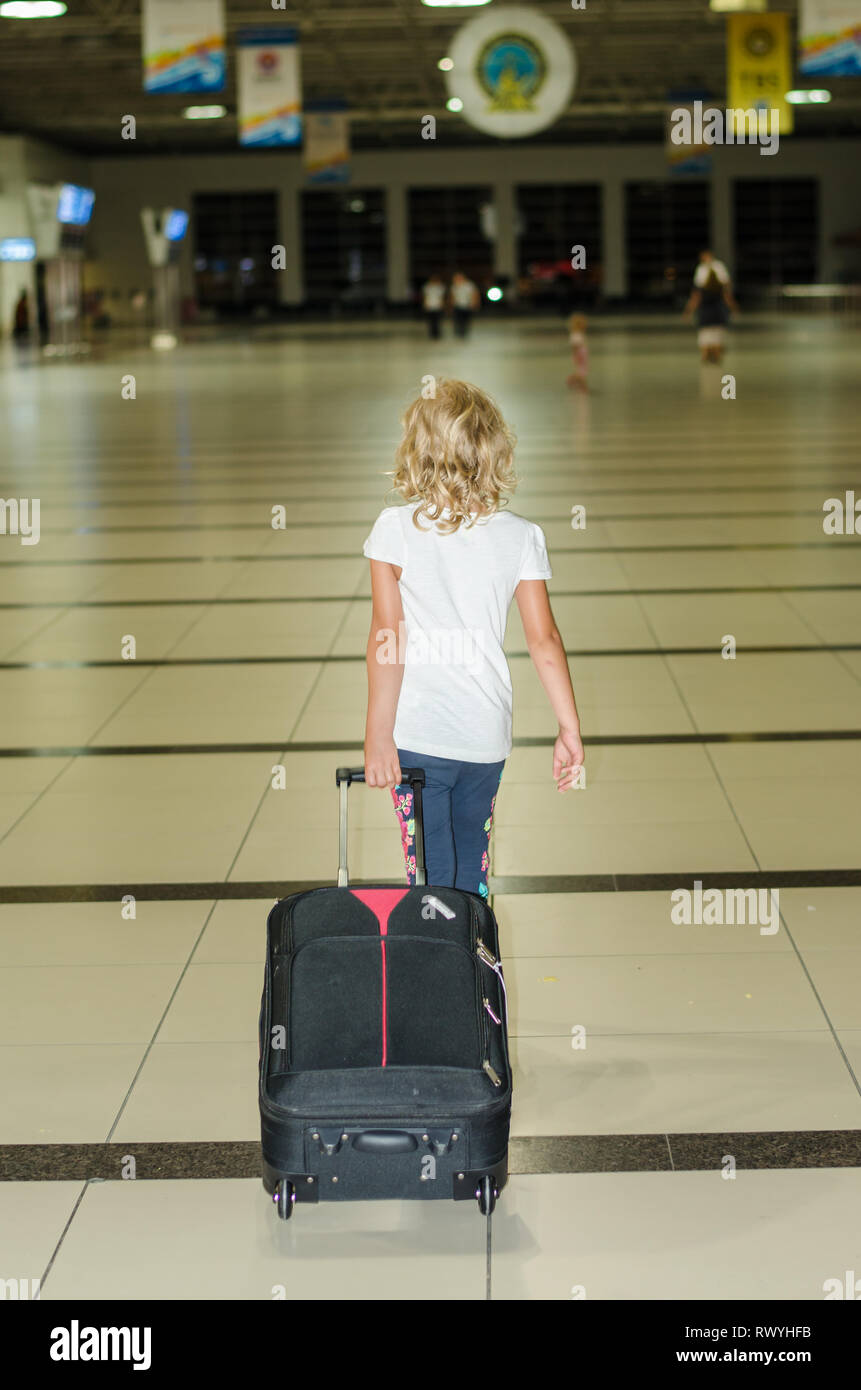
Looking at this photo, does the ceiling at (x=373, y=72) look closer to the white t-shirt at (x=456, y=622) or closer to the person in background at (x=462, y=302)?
the person in background at (x=462, y=302)

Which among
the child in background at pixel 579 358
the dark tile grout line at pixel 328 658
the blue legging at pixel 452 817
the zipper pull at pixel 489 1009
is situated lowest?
the dark tile grout line at pixel 328 658

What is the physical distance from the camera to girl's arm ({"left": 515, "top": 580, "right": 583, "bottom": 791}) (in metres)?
2.70

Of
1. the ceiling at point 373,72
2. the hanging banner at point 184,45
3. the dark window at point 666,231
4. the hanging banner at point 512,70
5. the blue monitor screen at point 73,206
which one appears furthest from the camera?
the dark window at point 666,231

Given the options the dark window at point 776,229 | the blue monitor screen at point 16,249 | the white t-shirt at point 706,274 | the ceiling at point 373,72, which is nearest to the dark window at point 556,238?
the ceiling at point 373,72

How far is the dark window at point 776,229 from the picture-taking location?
4500 cm

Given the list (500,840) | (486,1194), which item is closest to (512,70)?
(500,840)

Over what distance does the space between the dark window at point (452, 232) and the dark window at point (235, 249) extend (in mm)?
3972

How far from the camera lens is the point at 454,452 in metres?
2.54

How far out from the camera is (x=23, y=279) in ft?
123

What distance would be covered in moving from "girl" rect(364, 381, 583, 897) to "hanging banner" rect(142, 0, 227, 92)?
1497 cm
